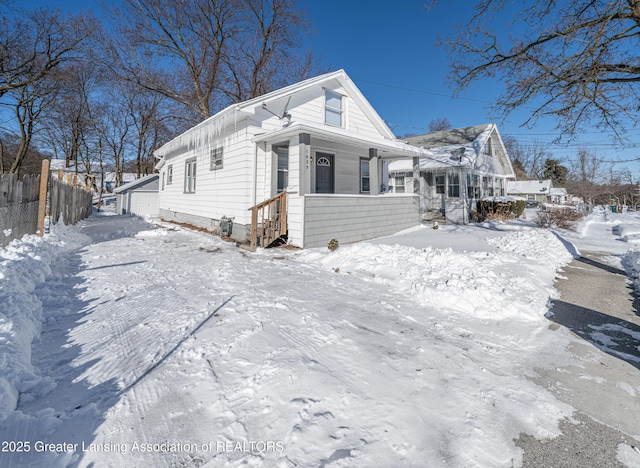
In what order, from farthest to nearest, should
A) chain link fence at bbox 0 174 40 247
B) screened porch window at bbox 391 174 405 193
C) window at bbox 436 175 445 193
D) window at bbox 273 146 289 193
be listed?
1. screened porch window at bbox 391 174 405 193
2. window at bbox 436 175 445 193
3. window at bbox 273 146 289 193
4. chain link fence at bbox 0 174 40 247

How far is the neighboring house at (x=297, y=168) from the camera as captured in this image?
26.1 ft

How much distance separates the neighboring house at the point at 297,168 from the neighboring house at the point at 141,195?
11154 millimetres

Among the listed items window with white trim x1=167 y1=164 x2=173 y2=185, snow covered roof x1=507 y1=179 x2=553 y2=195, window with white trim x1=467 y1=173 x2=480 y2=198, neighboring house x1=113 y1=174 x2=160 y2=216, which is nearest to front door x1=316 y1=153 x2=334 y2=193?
window with white trim x1=467 y1=173 x2=480 y2=198

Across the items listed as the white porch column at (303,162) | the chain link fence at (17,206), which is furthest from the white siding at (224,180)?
the chain link fence at (17,206)

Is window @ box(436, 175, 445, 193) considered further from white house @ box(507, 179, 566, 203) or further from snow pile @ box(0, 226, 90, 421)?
white house @ box(507, 179, 566, 203)

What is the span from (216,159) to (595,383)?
35.7 ft

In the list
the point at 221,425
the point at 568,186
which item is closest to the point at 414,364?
the point at 221,425

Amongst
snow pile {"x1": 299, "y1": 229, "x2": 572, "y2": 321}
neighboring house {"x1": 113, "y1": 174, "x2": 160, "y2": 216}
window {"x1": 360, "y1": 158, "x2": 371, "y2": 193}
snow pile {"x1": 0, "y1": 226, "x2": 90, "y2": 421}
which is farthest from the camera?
neighboring house {"x1": 113, "y1": 174, "x2": 160, "y2": 216}

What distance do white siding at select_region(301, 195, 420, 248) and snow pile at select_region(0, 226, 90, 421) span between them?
16.8ft

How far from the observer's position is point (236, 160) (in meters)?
9.37

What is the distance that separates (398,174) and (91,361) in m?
17.2

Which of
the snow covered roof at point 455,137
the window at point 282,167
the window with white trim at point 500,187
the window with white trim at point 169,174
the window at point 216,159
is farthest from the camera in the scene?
the window with white trim at point 500,187

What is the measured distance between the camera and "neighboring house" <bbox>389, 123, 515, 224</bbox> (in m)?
15.3

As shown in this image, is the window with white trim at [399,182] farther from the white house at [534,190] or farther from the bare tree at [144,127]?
the white house at [534,190]
